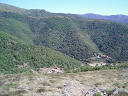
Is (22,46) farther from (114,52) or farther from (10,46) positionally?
(114,52)

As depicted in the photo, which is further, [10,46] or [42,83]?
[10,46]

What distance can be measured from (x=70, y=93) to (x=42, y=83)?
27.9ft

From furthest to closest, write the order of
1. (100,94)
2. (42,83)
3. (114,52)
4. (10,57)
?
(114,52), (10,57), (42,83), (100,94)

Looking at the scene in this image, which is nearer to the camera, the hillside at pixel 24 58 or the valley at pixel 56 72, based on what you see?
the valley at pixel 56 72

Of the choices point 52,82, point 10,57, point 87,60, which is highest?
point 52,82

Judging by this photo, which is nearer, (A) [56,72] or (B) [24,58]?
(A) [56,72]

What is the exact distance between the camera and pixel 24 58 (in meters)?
135

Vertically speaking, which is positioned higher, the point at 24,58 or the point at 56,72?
the point at 56,72

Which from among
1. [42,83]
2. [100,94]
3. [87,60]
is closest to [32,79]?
[42,83]

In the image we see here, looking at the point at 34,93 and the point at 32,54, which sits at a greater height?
the point at 34,93

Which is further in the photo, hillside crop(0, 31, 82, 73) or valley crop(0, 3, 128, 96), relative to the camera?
hillside crop(0, 31, 82, 73)

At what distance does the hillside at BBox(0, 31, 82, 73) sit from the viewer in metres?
122

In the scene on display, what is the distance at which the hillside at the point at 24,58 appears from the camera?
122075 millimetres

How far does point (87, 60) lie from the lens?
18250 cm
